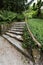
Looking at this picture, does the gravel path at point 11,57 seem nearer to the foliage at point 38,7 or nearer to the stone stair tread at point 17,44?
the stone stair tread at point 17,44

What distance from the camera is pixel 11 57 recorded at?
707 centimetres

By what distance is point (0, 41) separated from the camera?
30.1ft

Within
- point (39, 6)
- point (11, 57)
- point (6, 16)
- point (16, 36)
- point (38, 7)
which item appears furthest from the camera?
point (38, 7)

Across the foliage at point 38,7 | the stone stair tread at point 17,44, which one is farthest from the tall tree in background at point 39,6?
the stone stair tread at point 17,44

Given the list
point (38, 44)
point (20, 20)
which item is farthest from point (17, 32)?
point (38, 44)

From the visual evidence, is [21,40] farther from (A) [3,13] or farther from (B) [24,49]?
(A) [3,13]

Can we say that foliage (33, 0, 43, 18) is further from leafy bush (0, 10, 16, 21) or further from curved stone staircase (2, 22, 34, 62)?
curved stone staircase (2, 22, 34, 62)

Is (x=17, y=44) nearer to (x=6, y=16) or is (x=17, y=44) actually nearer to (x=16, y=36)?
(x=16, y=36)

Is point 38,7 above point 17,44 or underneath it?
above

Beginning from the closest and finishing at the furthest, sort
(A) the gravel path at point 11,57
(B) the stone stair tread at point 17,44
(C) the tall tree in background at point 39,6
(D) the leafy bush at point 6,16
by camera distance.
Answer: (A) the gravel path at point 11,57, (B) the stone stair tread at point 17,44, (D) the leafy bush at point 6,16, (C) the tall tree in background at point 39,6

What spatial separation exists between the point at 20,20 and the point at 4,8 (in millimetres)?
1896

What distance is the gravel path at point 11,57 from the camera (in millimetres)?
6617

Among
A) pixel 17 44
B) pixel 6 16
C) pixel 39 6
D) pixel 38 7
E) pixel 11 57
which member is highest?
pixel 39 6

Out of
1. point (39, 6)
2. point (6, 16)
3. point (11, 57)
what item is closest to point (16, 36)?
point (11, 57)
